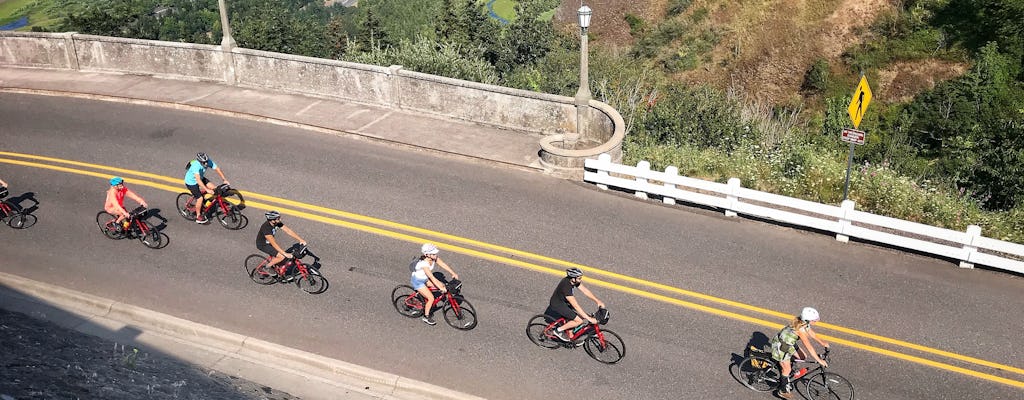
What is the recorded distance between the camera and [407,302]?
41.8ft

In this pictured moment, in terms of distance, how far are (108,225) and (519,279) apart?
25.7 ft

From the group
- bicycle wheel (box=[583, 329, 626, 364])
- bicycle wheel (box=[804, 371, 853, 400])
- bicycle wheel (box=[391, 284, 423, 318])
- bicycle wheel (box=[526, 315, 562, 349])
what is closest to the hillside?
bicycle wheel (box=[804, 371, 853, 400])

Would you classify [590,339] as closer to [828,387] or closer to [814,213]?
[828,387]

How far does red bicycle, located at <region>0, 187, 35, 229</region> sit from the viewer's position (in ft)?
51.1

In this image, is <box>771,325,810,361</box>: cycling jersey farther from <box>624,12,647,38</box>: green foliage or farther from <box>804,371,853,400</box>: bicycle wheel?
<box>624,12,647,38</box>: green foliage

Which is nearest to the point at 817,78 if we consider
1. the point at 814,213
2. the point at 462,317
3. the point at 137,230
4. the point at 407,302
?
the point at 814,213

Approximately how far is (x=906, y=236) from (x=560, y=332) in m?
7.44

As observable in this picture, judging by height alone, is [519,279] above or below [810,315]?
below

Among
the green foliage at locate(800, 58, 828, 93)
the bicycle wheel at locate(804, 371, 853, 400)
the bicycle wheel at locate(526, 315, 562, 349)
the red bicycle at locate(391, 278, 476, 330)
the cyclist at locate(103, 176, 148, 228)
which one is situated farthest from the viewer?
the green foliage at locate(800, 58, 828, 93)

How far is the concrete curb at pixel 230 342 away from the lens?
11312mm

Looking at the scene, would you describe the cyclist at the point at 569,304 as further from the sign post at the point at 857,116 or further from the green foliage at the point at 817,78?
the green foliage at the point at 817,78

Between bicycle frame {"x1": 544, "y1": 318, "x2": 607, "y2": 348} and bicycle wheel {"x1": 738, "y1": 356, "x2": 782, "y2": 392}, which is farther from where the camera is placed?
bicycle frame {"x1": 544, "y1": 318, "x2": 607, "y2": 348}

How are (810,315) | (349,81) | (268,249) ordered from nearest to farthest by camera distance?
(810,315)
(268,249)
(349,81)

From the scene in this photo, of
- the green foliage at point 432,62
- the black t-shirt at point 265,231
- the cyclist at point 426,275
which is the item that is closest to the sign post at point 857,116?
the cyclist at point 426,275
